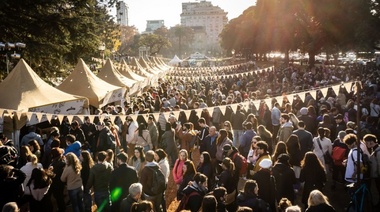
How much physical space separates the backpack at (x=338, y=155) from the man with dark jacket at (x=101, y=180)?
14.8 ft

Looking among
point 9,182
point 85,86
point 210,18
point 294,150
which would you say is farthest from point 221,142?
point 210,18

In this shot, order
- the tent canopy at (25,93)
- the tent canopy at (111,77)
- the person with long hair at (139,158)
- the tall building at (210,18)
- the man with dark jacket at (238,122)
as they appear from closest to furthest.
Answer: the person with long hair at (139,158) < the tent canopy at (25,93) < the man with dark jacket at (238,122) < the tent canopy at (111,77) < the tall building at (210,18)

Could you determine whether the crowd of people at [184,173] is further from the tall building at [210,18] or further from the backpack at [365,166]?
the tall building at [210,18]

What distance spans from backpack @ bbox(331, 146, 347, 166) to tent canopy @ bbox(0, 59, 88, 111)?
7570 millimetres

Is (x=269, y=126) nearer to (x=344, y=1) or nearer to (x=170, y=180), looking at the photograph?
(x=170, y=180)

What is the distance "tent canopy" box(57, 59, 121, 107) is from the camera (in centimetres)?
1295

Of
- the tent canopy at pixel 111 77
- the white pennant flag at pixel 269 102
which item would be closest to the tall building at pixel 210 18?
the tent canopy at pixel 111 77

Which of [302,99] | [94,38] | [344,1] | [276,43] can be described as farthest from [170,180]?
[276,43]

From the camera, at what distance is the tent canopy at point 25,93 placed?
10.1 m

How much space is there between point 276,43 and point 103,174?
44649 mm

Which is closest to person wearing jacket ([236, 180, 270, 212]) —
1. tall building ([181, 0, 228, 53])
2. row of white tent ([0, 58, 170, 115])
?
row of white tent ([0, 58, 170, 115])

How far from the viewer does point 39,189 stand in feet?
19.1

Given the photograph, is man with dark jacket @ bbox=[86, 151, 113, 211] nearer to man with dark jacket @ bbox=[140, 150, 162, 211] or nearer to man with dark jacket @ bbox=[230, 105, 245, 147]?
man with dark jacket @ bbox=[140, 150, 162, 211]

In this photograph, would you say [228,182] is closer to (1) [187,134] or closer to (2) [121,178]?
(2) [121,178]
